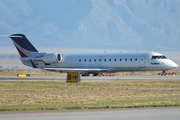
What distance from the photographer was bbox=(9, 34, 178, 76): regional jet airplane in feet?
164

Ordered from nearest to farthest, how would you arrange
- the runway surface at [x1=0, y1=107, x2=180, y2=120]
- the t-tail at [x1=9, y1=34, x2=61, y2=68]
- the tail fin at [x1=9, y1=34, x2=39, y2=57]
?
the runway surface at [x1=0, y1=107, x2=180, y2=120] < the t-tail at [x1=9, y1=34, x2=61, y2=68] < the tail fin at [x1=9, y1=34, x2=39, y2=57]

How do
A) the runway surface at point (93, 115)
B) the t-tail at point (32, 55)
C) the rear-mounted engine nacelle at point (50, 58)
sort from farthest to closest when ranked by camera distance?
1. the t-tail at point (32, 55)
2. the rear-mounted engine nacelle at point (50, 58)
3. the runway surface at point (93, 115)

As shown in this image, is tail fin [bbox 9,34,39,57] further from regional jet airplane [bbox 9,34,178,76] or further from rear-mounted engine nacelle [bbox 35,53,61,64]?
rear-mounted engine nacelle [bbox 35,53,61,64]

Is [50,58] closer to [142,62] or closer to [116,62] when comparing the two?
[116,62]

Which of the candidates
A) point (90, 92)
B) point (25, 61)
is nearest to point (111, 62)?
point (25, 61)

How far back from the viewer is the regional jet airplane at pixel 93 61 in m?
50.0

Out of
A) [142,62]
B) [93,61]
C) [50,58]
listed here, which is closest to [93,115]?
[142,62]

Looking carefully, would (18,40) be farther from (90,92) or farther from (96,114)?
(96,114)

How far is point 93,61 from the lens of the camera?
54.9m

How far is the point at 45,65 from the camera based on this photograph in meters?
58.8

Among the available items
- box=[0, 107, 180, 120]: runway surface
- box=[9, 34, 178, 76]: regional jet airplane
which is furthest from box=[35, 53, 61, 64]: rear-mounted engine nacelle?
box=[0, 107, 180, 120]: runway surface

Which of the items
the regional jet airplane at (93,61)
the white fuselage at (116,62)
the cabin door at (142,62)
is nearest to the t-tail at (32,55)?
the regional jet airplane at (93,61)

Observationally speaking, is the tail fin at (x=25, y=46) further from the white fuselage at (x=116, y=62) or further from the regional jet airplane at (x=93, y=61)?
the white fuselage at (x=116, y=62)

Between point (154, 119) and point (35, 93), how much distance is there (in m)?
15.1
